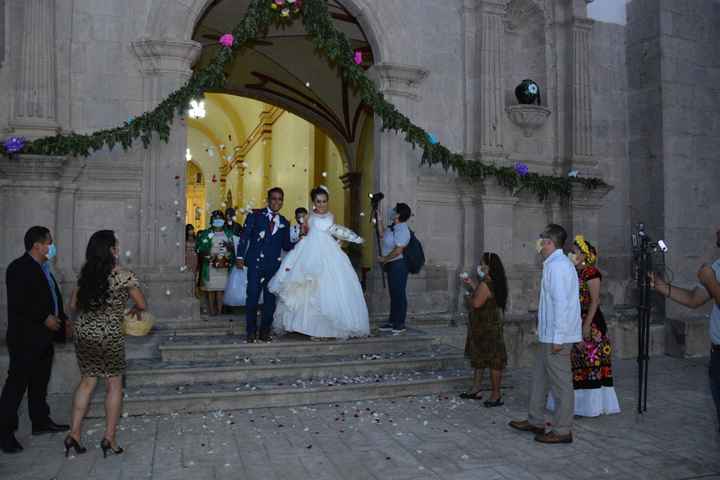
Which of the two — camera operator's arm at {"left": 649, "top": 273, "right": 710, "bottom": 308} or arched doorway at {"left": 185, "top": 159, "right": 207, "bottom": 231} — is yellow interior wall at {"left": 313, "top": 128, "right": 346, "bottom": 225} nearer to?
arched doorway at {"left": 185, "top": 159, "right": 207, "bottom": 231}

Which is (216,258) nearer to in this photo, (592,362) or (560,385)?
(592,362)

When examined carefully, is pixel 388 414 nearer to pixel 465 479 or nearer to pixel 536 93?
pixel 465 479

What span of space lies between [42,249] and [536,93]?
311 inches

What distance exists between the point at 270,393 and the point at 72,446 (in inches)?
76.7

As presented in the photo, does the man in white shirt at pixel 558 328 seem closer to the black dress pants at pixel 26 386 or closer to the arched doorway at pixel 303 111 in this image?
the black dress pants at pixel 26 386

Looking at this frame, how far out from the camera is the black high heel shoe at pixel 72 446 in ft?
15.7

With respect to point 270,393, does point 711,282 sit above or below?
above

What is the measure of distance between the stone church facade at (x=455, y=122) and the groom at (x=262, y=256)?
132 cm

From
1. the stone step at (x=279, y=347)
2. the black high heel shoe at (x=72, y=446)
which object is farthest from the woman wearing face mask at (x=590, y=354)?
the black high heel shoe at (x=72, y=446)

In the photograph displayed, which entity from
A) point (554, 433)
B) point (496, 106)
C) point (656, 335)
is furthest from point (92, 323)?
point (656, 335)

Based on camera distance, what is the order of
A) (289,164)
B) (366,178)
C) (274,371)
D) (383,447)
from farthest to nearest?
(289,164), (366,178), (274,371), (383,447)

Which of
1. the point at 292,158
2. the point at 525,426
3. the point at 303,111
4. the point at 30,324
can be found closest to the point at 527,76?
the point at 525,426

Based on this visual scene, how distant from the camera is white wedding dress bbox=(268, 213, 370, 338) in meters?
7.32

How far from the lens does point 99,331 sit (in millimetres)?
4773
